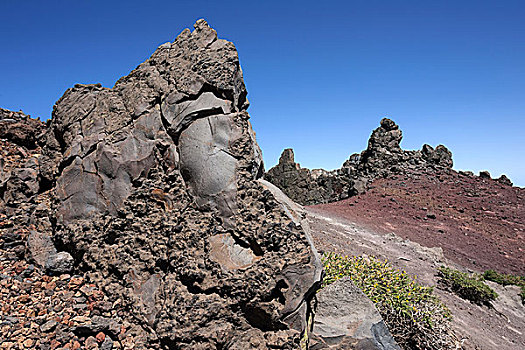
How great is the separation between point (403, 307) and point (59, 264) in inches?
270

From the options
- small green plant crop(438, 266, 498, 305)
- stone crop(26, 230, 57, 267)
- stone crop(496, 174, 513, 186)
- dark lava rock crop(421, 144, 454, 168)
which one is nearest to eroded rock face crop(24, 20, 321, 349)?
stone crop(26, 230, 57, 267)

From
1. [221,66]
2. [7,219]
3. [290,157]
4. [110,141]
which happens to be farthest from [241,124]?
[290,157]

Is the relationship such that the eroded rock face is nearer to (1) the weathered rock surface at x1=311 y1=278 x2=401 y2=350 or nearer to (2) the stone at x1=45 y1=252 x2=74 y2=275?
(2) the stone at x1=45 y1=252 x2=74 y2=275

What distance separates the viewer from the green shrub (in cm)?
654

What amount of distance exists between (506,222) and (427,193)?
19.3 ft

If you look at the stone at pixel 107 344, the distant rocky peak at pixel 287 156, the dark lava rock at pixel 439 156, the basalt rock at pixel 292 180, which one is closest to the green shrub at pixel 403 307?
the stone at pixel 107 344

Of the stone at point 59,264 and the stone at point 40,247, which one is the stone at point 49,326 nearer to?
the stone at point 59,264

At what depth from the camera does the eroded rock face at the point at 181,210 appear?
4.35 m

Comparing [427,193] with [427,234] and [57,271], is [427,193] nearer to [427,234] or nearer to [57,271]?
[427,234]

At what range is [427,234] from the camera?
20188 mm

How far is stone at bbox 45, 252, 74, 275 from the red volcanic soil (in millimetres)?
16845

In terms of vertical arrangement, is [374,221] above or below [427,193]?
below

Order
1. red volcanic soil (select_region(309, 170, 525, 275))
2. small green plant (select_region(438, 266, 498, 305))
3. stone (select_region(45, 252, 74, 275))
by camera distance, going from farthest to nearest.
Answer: red volcanic soil (select_region(309, 170, 525, 275)), small green plant (select_region(438, 266, 498, 305)), stone (select_region(45, 252, 74, 275))

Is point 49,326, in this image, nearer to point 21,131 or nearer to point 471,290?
point 21,131
